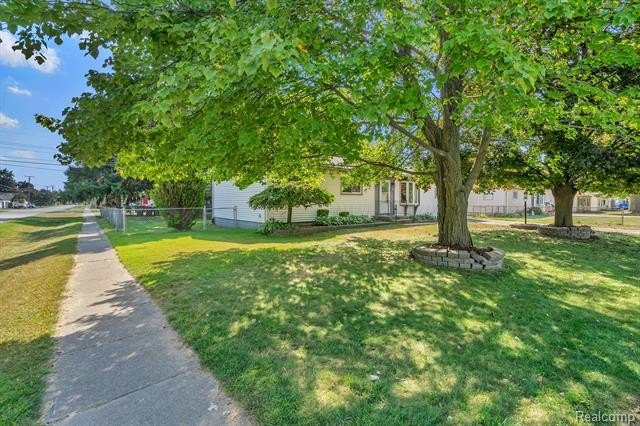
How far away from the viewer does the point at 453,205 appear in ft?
27.3

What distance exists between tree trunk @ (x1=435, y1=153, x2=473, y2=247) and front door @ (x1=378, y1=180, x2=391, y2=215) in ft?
42.0

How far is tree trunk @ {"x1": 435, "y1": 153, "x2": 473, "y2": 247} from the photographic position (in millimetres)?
8234

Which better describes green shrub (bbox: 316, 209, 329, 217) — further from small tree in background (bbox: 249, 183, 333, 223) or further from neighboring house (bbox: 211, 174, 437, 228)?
small tree in background (bbox: 249, 183, 333, 223)

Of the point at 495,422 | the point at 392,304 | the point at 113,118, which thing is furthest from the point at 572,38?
the point at 113,118

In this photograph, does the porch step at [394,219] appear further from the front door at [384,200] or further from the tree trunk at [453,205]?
the tree trunk at [453,205]

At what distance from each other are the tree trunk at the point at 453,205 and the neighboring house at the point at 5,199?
11243 centimetres

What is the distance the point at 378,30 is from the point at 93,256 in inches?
410

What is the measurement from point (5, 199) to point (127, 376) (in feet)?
388

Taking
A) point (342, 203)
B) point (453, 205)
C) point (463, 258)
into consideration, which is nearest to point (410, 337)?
point (463, 258)

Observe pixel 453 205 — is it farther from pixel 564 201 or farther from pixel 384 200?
pixel 384 200

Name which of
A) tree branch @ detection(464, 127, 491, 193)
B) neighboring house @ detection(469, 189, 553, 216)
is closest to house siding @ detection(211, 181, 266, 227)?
tree branch @ detection(464, 127, 491, 193)

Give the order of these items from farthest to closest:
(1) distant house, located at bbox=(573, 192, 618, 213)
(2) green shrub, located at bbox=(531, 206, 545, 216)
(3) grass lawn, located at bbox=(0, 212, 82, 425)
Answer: (1) distant house, located at bbox=(573, 192, 618, 213) → (2) green shrub, located at bbox=(531, 206, 545, 216) → (3) grass lawn, located at bbox=(0, 212, 82, 425)

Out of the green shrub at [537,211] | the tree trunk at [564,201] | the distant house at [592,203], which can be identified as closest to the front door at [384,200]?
the tree trunk at [564,201]

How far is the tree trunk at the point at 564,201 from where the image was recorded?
1301 cm
